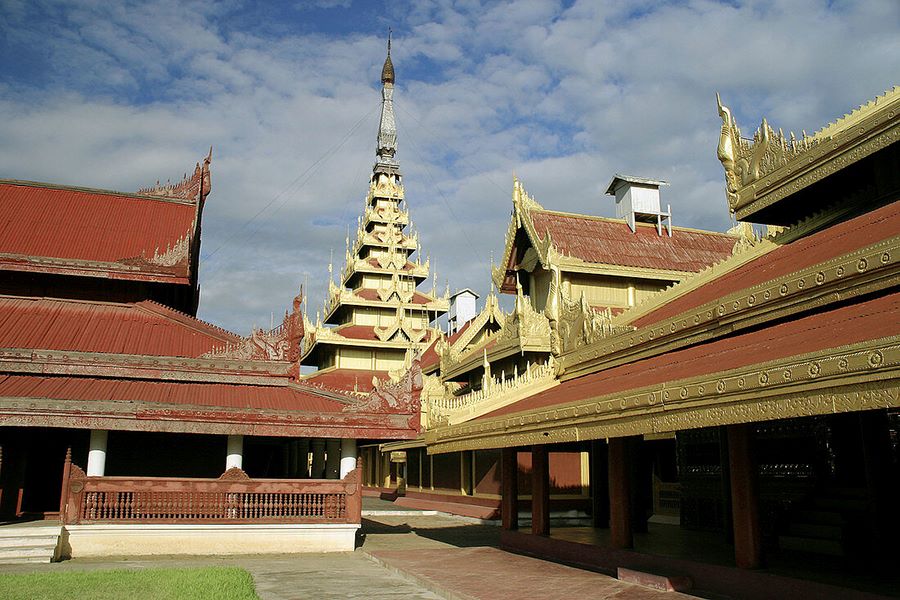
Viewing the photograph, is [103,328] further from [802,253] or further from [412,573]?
[802,253]

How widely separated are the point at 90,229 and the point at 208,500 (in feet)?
26.9

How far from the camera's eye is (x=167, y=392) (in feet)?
48.6

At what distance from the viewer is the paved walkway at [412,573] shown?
911cm

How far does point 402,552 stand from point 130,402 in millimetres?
5442

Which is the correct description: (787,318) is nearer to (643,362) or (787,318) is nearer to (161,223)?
(643,362)

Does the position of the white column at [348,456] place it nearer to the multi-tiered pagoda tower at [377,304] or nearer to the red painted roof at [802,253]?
the red painted roof at [802,253]

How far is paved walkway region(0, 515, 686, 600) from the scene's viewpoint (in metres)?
9.11

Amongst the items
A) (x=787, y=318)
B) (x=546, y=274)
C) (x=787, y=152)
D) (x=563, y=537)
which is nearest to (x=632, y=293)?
(x=546, y=274)

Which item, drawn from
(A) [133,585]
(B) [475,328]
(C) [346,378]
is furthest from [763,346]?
(C) [346,378]

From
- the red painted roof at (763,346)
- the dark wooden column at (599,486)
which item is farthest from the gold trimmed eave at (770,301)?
the dark wooden column at (599,486)

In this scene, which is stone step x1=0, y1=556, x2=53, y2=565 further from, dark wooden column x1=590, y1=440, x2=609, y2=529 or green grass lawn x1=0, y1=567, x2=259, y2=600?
dark wooden column x1=590, y1=440, x2=609, y2=529

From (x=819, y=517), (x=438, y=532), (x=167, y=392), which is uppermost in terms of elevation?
(x=167, y=392)

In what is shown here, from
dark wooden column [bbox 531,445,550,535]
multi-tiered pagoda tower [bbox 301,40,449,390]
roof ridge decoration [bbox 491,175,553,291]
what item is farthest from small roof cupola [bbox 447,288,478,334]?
dark wooden column [bbox 531,445,550,535]

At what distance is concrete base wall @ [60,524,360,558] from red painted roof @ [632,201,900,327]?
23.9ft
